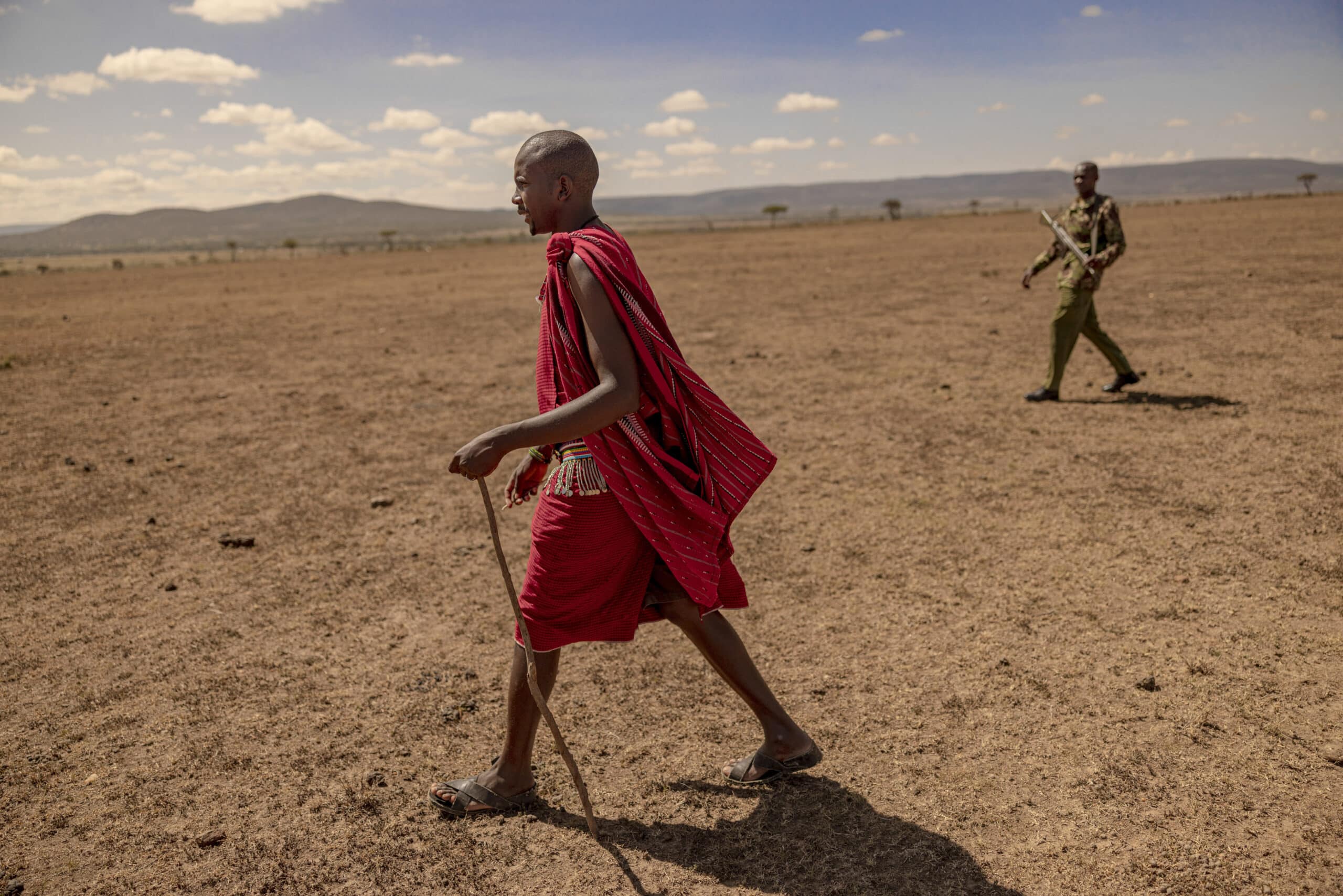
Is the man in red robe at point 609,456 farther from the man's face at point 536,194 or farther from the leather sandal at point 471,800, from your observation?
the leather sandal at point 471,800

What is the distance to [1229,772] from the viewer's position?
294cm

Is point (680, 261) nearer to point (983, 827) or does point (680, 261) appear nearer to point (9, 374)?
point (9, 374)

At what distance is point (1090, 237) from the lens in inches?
309

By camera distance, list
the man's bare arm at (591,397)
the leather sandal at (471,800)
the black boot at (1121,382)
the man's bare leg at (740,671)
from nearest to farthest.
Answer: the man's bare arm at (591,397) → the man's bare leg at (740,671) → the leather sandal at (471,800) → the black boot at (1121,382)

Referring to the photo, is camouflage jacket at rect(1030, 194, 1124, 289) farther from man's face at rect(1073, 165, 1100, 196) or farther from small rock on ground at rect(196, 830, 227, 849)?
small rock on ground at rect(196, 830, 227, 849)

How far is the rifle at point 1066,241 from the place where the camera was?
7.75 metres

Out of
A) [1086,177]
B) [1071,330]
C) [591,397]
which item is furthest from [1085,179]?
[591,397]

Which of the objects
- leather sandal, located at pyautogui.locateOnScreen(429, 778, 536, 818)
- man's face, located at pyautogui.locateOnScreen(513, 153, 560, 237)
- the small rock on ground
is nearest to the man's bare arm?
man's face, located at pyautogui.locateOnScreen(513, 153, 560, 237)

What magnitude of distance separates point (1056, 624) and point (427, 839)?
283 centimetres

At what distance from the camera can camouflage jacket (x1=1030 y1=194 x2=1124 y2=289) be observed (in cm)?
767

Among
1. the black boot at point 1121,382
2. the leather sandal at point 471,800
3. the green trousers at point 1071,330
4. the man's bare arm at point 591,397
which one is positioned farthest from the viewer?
the black boot at point 1121,382

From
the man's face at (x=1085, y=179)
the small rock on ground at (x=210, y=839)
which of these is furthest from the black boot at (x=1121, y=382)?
the small rock on ground at (x=210, y=839)

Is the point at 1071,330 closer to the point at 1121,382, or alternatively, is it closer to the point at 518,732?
the point at 1121,382

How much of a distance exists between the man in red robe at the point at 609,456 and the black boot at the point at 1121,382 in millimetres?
6488
